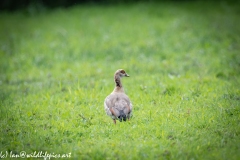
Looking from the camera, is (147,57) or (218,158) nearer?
(218,158)

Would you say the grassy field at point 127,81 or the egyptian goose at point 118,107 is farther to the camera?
the egyptian goose at point 118,107

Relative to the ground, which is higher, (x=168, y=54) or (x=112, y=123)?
(x=168, y=54)

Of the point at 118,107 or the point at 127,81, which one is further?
the point at 127,81

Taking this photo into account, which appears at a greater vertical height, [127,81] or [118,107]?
[127,81]

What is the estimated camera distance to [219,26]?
18359 millimetres

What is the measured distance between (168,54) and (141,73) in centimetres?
231

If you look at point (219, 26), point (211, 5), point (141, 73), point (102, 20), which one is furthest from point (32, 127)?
point (211, 5)

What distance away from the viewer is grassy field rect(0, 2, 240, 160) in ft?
24.2

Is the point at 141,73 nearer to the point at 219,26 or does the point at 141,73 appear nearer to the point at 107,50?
the point at 107,50

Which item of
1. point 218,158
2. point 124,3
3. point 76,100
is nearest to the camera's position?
point 218,158

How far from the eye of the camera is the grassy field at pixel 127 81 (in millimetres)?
7363

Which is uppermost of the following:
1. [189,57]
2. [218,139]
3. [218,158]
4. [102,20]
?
[102,20]

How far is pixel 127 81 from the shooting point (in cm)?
1202

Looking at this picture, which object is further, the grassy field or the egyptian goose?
the egyptian goose
